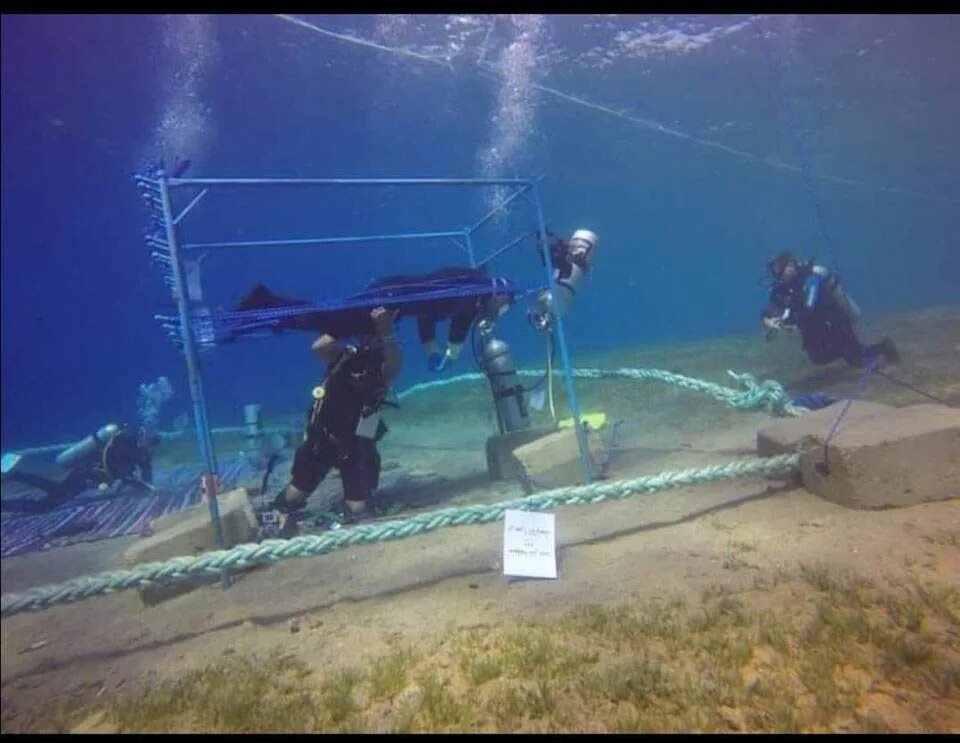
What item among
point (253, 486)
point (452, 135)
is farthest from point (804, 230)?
point (253, 486)

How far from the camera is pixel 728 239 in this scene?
104m

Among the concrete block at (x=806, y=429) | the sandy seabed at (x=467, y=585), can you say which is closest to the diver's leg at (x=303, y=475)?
the sandy seabed at (x=467, y=585)

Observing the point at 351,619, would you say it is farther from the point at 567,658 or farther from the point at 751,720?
the point at 751,720

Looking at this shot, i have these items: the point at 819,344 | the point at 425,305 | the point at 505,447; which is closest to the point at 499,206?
the point at 425,305

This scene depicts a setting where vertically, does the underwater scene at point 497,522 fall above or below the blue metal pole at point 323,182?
below

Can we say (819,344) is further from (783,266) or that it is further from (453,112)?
(453,112)

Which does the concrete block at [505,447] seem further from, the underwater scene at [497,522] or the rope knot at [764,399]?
the rope knot at [764,399]

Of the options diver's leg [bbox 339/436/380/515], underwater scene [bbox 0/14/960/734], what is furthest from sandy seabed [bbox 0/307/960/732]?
diver's leg [bbox 339/436/380/515]

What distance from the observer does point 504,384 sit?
6.82 m

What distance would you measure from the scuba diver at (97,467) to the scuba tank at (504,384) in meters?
5.80

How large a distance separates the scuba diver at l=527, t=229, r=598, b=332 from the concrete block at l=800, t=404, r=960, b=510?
2.81m

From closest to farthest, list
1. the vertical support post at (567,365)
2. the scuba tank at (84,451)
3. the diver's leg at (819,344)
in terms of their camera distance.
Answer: the vertical support post at (567,365)
the diver's leg at (819,344)
the scuba tank at (84,451)

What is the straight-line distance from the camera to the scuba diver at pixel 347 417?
18.6 ft

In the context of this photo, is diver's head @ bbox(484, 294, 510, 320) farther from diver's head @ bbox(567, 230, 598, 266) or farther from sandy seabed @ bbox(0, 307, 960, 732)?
sandy seabed @ bbox(0, 307, 960, 732)
